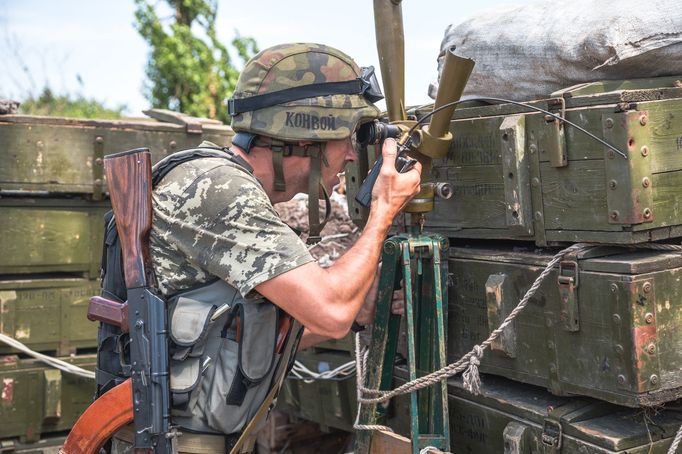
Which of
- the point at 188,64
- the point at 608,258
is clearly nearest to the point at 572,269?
the point at 608,258

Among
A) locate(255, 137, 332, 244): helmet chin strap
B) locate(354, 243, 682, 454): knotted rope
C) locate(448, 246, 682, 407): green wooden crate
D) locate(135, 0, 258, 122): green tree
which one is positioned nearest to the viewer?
locate(448, 246, 682, 407): green wooden crate

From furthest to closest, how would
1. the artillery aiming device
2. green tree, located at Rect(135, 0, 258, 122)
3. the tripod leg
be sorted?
green tree, located at Rect(135, 0, 258, 122)
the tripod leg
the artillery aiming device

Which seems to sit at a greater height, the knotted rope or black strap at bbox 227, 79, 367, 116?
black strap at bbox 227, 79, 367, 116

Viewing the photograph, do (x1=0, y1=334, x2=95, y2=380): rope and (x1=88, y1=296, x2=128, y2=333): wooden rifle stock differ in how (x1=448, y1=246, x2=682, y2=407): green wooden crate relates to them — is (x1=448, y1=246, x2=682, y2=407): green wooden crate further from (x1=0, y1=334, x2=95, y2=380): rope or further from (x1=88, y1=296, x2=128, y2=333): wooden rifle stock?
(x1=0, y1=334, x2=95, y2=380): rope

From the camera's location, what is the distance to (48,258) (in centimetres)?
479

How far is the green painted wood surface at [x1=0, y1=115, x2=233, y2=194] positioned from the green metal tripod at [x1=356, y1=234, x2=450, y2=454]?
2362mm

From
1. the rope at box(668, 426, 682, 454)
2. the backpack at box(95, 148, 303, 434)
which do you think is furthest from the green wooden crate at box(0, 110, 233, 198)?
the rope at box(668, 426, 682, 454)

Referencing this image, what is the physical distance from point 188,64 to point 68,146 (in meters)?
9.75

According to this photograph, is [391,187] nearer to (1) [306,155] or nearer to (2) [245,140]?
(1) [306,155]

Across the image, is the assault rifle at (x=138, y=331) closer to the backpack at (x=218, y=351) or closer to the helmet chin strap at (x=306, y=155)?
the backpack at (x=218, y=351)

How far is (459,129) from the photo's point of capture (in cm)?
328

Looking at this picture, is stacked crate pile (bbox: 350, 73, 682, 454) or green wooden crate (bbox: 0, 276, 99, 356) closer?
stacked crate pile (bbox: 350, 73, 682, 454)

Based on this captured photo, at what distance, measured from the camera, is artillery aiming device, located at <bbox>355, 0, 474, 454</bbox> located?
310cm

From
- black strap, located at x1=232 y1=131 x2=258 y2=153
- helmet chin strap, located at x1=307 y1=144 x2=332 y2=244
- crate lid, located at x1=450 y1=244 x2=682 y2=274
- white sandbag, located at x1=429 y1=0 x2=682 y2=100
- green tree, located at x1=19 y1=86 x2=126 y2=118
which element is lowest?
crate lid, located at x1=450 y1=244 x2=682 y2=274
